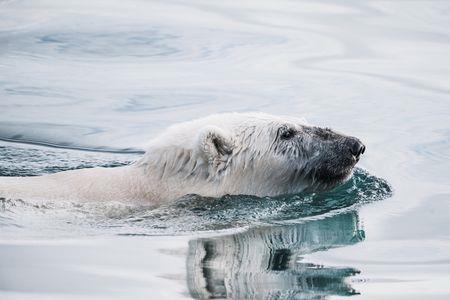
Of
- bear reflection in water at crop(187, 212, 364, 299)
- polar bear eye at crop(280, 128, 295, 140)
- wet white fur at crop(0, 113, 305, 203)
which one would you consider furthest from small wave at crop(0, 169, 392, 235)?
polar bear eye at crop(280, 128, 295, 140)

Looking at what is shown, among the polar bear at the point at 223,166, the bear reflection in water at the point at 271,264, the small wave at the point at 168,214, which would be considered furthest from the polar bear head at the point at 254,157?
the bear reflection in water at the point at 271,264

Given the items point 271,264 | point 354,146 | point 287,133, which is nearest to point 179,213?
point 287,133

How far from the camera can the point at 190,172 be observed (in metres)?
10.5

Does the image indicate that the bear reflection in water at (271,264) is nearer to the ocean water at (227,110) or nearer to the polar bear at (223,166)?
the ocean water at (227,110)

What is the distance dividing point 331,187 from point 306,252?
184 cm

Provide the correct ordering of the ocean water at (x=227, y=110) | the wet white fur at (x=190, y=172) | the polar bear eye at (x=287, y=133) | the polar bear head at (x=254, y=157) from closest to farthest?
the ocean water at (x=227, y=110)
the wet white fur at (x=190, y=172)
the polar bear head at (x=254, y=157)
the polar bear eye at (x=287, y=133)

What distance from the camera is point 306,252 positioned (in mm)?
9234

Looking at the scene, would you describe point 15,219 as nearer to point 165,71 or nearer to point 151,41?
point 165,71

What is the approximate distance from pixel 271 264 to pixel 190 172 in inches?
78.2

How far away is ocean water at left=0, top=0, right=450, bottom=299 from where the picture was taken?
8.52 m

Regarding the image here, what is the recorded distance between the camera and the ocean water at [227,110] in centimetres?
852

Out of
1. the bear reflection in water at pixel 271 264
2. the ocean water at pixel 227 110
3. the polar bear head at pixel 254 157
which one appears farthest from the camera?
the polar bear head at pixel 254 157

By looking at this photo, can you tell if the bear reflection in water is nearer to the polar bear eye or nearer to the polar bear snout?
the polar bear snout

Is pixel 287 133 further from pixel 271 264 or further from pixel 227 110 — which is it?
pixel 227 110
